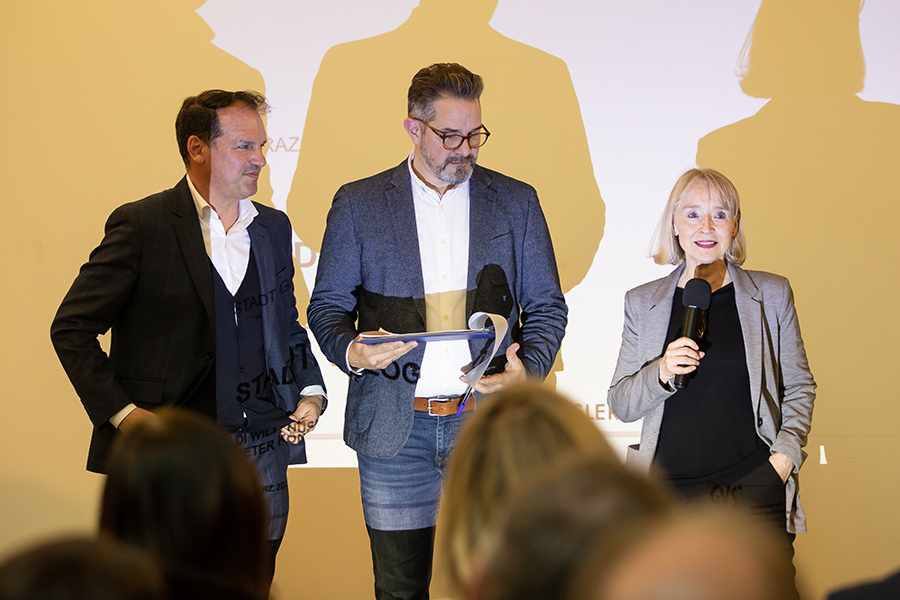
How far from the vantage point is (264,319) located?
312 centimetres

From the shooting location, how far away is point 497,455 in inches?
52.6

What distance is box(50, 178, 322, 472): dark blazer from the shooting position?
2.85m

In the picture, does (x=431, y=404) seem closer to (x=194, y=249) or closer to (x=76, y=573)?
(x=194, y=249)

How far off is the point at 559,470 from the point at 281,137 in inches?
145

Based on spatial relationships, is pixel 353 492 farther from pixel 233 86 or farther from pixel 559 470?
pixel 559 470

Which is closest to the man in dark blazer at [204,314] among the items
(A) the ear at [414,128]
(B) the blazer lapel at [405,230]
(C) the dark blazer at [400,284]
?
(C) the dark blazer at [400,284]

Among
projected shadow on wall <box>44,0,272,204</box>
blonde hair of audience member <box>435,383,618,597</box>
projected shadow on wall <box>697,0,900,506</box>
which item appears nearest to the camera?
blonde hair of audience member <box>435,383,618,597</box>

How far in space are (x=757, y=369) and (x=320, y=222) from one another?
2.37 m

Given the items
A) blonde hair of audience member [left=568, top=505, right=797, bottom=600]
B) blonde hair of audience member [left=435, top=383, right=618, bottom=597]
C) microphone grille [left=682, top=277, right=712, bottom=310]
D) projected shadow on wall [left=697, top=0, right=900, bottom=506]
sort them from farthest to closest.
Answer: projected shadow on wall [left=697, top=0, right=900, bottom=506] < microphone grille [left=682, top=277, right=712, bottom=310] < blonde hair of audience member [left=435, top=383, right=618, bottom=597] < blonde hair of audience member [left=568, top=505, right=797, bottom=600]

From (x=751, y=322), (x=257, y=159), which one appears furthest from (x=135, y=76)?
(x=751, y=322)

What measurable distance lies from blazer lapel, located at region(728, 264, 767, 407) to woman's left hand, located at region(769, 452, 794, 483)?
0.21 m

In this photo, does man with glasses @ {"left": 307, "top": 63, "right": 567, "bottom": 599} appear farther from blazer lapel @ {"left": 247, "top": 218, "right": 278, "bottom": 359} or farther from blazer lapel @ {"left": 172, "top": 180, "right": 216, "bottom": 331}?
blazer lapel @ {"left": 172, "top": 180, "right": 216, "bottom": 331}

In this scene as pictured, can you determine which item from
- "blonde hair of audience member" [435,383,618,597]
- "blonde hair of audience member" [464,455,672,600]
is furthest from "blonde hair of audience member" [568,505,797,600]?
"blonde hair of audience member" [435,383,618,597]

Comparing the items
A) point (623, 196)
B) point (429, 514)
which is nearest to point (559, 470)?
point (429, 514)
